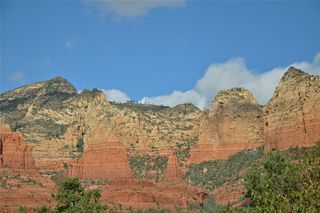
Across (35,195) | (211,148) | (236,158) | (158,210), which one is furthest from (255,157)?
(35,195)

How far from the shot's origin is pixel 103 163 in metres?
136

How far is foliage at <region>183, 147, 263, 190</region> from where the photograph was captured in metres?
131

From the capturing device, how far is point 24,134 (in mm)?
143500

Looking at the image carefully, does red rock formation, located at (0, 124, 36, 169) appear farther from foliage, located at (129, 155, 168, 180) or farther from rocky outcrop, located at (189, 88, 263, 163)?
rocky outcrop, located at (189, 88, 263, 163)

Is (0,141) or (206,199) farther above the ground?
(0,141)

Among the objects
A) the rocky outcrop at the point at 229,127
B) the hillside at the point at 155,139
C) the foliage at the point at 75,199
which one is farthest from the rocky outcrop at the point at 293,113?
the foliage at the point at 75,199

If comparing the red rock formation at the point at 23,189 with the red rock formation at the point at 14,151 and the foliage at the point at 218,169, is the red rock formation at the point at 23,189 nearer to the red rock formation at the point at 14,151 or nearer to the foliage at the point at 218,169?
the red rock formation at the point at 14,151

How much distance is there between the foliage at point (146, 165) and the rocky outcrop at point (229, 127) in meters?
7.34

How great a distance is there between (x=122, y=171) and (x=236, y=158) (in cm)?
2538

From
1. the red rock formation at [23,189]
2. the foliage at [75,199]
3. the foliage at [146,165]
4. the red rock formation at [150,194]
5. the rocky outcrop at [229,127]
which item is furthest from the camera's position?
the rocky outcrop at [229,127]

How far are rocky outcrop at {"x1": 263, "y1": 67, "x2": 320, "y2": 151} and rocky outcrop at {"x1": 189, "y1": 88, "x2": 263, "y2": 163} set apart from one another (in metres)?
12.3

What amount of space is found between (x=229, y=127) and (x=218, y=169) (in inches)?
438

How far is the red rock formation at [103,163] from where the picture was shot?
441ft

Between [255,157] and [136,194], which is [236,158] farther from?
[136,194]
